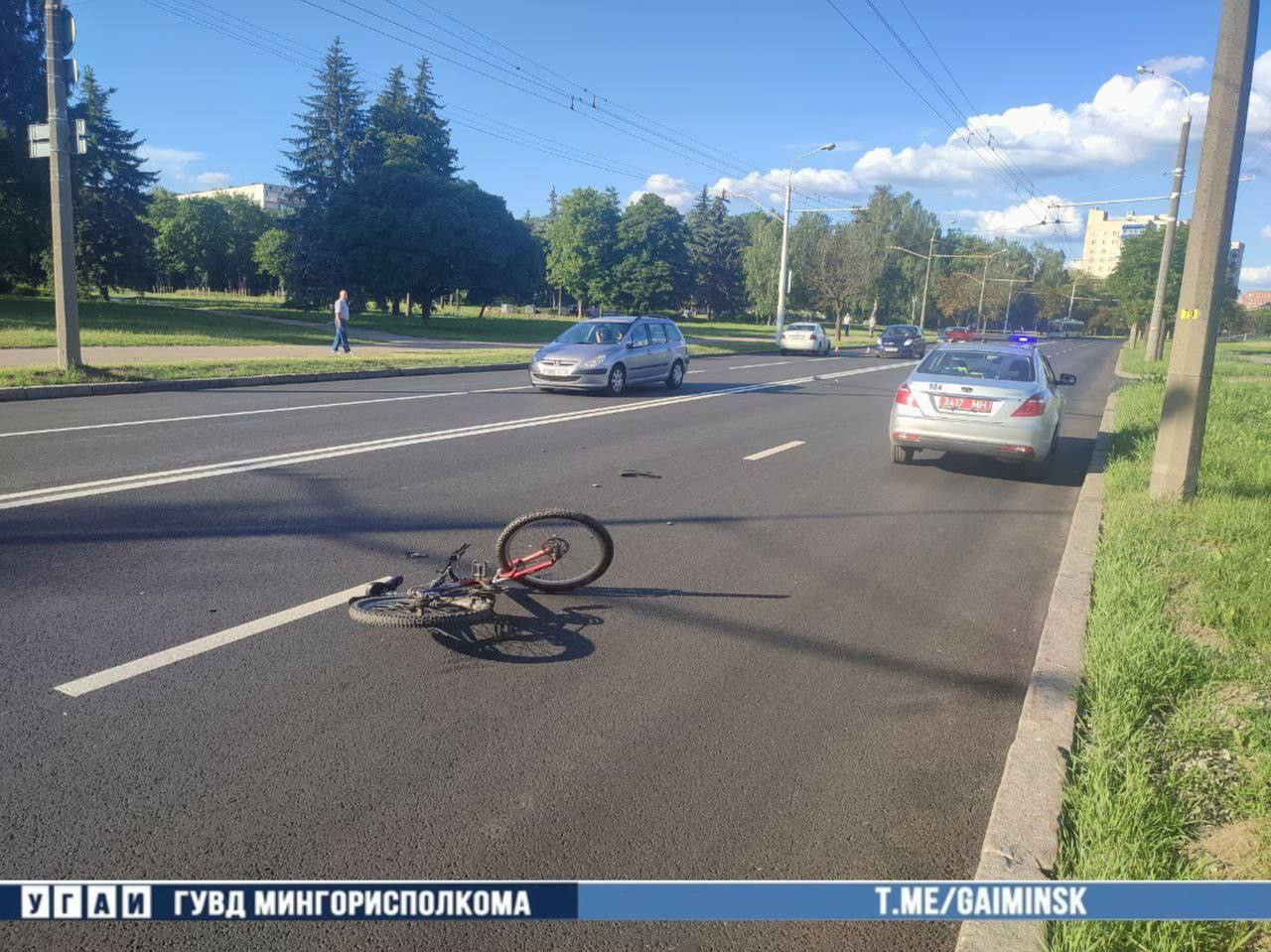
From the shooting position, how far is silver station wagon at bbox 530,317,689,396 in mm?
17375

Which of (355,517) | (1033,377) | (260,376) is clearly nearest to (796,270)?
(260,376)

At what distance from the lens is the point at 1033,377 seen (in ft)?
33.7

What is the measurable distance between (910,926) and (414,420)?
36.2 ft

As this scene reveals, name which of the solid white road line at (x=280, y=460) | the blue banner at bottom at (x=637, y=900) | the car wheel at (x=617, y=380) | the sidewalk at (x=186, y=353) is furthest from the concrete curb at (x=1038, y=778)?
the sidewalk at (x=186, y=353)

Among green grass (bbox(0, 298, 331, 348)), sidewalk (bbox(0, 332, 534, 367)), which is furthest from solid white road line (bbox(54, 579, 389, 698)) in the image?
green grass (bbox(0, 298, 331, 348))

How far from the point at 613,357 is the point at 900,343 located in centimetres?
2985

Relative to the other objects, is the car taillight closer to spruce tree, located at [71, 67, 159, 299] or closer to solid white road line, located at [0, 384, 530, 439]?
solid white road line, located at [0, 384, 530, 439]

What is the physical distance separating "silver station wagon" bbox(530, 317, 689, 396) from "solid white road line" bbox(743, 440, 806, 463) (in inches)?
230

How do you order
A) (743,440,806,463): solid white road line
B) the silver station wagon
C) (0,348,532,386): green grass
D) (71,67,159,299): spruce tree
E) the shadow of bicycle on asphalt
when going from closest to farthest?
1. the shadow of bicycle on asphalt
2. (743,440,806,463): solid white road line
3. (0,348,532,386): green grass
4. the silver station wagon
5. (71,67,159,299): spruce tree

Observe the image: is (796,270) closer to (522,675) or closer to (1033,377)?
(1033,377)

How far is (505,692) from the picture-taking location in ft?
13.8

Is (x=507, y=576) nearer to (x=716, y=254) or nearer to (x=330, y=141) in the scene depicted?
(x=330, y=141)

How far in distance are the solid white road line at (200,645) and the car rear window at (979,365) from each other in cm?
762

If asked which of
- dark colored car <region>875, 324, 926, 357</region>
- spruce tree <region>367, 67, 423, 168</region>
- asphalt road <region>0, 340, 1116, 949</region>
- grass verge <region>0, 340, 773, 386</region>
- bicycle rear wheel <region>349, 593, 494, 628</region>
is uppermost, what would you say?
spruce tree <region>367, 67, 423, 168</region>
